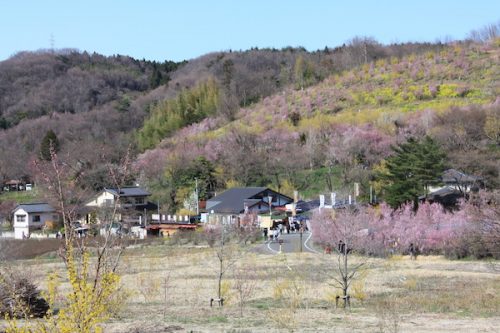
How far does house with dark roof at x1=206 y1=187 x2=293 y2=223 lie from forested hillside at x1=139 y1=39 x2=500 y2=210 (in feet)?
13.4

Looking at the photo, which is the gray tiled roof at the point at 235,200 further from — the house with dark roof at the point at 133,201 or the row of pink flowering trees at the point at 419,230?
the row of pink flowering trees at the point at 419,230

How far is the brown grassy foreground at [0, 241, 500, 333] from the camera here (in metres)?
12.3

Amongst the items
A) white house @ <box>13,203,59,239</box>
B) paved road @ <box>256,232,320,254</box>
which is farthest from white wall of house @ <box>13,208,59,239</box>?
paved road @ <box>256,232,320,254</box>

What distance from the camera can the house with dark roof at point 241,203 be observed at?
37875 mm

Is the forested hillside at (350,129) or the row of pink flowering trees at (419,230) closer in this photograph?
the row of pink flowering trees at (419,230)

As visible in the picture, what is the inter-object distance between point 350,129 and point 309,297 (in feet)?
117

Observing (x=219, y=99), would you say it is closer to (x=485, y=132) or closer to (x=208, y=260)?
(x=485, y=132)

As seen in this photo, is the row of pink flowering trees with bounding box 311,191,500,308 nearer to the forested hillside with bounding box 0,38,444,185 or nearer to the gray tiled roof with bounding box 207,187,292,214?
the gray tiled roof with bounding box 207,187,292,214

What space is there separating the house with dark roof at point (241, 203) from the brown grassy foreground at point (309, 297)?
10.6 meters

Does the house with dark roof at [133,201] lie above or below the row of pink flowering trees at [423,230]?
above

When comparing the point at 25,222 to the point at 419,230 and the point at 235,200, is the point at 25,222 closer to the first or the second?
the point at 235,200

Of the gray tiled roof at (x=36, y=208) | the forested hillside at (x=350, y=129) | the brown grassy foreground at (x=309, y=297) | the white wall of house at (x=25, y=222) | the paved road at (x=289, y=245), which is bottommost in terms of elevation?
the brown grassy foreground at (x=309, y=297)

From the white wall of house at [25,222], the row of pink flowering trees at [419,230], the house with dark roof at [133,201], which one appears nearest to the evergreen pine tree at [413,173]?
the row of pink flowering trees at [419,230]

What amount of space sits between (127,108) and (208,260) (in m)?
79.3
